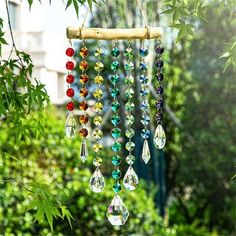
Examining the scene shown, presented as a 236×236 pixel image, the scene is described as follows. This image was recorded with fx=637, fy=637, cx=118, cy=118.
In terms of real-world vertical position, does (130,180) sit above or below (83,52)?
below

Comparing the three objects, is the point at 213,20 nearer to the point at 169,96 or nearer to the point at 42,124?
the point at 169,96

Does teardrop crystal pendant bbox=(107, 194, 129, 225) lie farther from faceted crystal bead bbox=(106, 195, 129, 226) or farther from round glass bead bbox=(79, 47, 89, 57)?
round glass bead bbox=(79, 47, 89, 57)

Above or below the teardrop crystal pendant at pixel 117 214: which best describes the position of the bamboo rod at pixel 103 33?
above

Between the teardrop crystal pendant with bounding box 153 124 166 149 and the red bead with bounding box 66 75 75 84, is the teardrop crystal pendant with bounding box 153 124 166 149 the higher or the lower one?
the lower one

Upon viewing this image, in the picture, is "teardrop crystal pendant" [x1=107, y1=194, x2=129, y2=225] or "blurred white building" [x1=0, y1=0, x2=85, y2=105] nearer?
"teardrop crystal pendant" [x1=107, y1=194, x2=129, y2=225]

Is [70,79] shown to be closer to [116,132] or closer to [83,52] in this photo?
[83,52]

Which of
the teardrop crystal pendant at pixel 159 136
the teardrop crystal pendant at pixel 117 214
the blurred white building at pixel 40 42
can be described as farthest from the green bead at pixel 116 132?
the blurred white building at pixel 40 42

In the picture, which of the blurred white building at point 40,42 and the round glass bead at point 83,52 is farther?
the blurred white building at point 40,42

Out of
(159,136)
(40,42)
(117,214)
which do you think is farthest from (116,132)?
(40,42)

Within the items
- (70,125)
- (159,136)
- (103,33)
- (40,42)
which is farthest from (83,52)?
(40,42)

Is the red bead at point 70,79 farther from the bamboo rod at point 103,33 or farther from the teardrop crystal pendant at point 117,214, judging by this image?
the teardrop crystal pendant at point 117,214

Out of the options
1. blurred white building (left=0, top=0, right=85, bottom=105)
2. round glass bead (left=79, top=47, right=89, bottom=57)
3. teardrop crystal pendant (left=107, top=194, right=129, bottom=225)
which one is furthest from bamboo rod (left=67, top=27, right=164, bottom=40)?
blurred white building (left=0, top=0, right=85, bottom=105)

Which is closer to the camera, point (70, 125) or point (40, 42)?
point (70, 125)

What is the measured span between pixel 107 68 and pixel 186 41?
3.28ft
